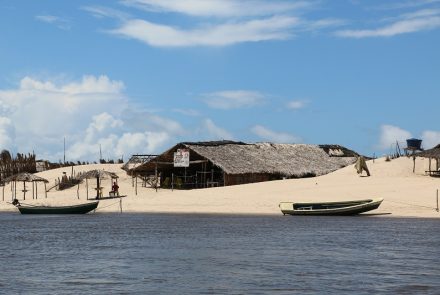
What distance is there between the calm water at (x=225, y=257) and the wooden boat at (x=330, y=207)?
2904mm

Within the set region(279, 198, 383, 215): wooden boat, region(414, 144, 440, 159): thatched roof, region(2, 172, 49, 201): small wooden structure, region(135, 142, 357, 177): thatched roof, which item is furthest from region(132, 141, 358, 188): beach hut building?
region(279, 198, 383, 215): wooden boat

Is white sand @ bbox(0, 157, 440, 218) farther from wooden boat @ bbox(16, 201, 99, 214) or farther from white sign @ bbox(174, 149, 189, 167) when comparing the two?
wooden boat @ bbox(16, 201, 99, 214)

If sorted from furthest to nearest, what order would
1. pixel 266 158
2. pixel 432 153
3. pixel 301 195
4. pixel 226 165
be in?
1. pixel 266 158
2. pixel 226 165
3. pixel 432 153
4. pixel 301 195

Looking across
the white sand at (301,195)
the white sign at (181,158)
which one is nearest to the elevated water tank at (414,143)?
the white sand at (301,195)

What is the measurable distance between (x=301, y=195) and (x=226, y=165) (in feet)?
34.3

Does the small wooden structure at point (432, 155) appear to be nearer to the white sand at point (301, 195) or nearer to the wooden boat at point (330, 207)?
the white sand at point (301, 195)

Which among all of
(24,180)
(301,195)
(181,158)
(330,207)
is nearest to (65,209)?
(24,180)

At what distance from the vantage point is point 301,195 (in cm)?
5462

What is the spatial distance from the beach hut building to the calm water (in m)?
20.2

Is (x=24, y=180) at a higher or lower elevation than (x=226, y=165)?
lower

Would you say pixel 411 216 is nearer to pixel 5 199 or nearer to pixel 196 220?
pixel 196 220

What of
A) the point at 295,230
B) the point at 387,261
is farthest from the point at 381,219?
the point at 387,261

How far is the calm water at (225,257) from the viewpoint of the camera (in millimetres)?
20734

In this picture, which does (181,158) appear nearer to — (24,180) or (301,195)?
(24,180)
